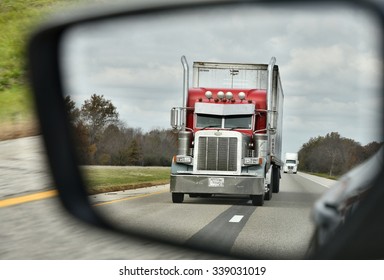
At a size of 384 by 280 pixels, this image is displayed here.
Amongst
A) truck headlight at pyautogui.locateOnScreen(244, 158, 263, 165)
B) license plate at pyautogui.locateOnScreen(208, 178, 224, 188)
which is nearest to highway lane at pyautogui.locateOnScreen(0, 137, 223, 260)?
license plate at pyautogui.locateOnScreen(208, 178, 224, 188)

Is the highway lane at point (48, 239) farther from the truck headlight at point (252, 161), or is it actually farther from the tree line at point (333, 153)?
the truck headlight at point (252, 161)

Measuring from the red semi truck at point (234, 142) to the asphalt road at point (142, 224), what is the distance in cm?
34

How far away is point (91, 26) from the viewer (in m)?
3.06

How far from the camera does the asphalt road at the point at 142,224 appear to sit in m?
3.38

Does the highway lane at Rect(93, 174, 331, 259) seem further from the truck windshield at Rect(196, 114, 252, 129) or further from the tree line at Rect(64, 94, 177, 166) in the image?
the truck windshield at Rect(196, 114, 252, 129)

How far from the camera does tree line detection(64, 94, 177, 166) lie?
351 centimetres

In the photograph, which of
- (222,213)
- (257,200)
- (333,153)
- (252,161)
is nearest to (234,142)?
(252,161)

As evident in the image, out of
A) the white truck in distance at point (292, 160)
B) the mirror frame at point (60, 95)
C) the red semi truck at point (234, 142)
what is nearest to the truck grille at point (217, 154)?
the red semi truck at point (234, 142)

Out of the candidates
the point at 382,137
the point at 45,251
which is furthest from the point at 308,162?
the point at 45,251

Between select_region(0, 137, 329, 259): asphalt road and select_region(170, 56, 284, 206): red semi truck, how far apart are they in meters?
0.34

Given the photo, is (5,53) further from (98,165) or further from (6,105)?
(98,165)

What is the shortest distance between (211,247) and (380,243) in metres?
1.18

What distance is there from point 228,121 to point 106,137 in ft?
29.9

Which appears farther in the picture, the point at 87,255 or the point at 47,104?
the point at 87,255
